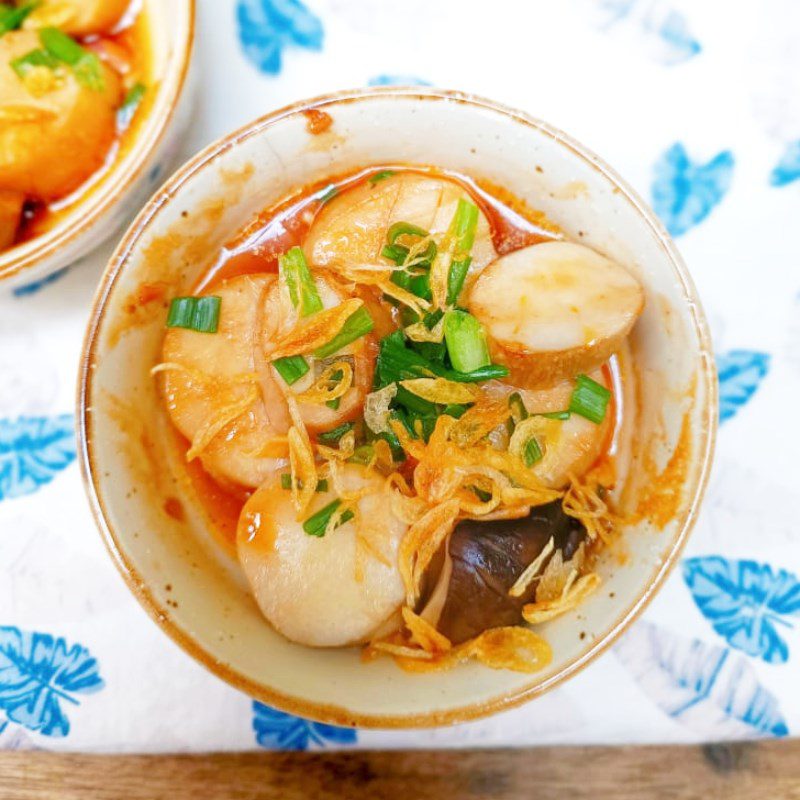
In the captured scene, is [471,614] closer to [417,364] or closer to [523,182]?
[417,364]

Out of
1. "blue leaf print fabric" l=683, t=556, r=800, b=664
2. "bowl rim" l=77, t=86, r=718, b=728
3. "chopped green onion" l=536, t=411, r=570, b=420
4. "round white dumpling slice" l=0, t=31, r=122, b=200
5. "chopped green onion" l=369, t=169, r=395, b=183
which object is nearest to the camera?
"bowl rim" l=77, t=86, r=718, b=728

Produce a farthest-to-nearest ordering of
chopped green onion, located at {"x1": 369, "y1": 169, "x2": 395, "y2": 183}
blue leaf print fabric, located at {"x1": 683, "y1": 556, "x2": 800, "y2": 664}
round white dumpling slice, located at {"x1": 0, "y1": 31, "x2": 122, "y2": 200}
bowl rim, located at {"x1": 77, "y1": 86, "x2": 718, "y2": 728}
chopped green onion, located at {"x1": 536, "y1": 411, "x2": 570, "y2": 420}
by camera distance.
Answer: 1. blue leaf print fabric, located at {"x1": 683, "y1": 556, "x2": 800, "y2": 664}
2. round white dumpling slice, located at {"x1": 0, "y1": 31, "x2": 122, "y2": 200}
3. chopped green onion, located at {"x1": 369, "y1": 169, "x2": 395, "y2": 183}
4. chopped green onion, located at {"x1": 536, "y1": 411, "x2": 570, "y2": 420}
5. bowl rim, located at {"x1": 77, "y1": 86, "x2": 718, "y2": 728}

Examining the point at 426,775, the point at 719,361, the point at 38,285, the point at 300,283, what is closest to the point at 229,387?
the point at 300,283

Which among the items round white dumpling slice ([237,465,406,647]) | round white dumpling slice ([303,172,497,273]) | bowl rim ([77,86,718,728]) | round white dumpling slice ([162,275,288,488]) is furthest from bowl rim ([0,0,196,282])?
round white dumpling slice ([237,465,406,647])

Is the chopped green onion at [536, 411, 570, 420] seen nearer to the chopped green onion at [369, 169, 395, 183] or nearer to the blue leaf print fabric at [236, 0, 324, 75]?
the chopped green onion at [369, 169, 395, 183]

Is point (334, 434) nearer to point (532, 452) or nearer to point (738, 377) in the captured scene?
point (532, 452)

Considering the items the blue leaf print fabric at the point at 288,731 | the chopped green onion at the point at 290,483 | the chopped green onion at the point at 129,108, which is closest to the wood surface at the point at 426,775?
the blue leaf print fabric at the point at 288,731
